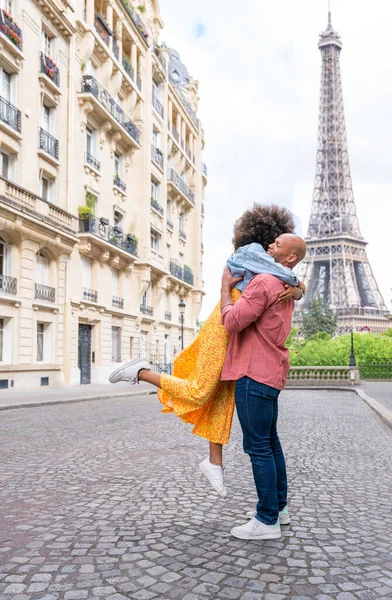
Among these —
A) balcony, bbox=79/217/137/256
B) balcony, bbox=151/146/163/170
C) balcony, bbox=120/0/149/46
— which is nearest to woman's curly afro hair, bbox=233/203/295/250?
balcony, bbox=79/217/137/256

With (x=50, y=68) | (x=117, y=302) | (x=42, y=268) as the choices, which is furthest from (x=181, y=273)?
(x=50, y=68)

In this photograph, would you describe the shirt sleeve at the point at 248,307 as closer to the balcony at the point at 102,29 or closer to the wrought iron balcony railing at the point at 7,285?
the wrought iron balcony railing at the point at 7,285

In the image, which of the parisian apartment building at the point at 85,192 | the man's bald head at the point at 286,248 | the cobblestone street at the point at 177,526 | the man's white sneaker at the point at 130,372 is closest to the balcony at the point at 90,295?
the parisian apartment building at the point at 85,192

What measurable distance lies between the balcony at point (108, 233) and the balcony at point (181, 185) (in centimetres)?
861

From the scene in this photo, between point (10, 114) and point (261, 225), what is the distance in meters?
19.5

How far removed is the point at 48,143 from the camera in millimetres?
23703

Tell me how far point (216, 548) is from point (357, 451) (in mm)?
4392

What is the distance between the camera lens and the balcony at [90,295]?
2638 cm

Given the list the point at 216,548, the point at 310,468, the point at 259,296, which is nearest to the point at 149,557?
the point at 216,548

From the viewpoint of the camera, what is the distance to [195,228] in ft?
149

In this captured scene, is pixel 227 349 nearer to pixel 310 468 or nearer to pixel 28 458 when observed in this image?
pixel 310 468

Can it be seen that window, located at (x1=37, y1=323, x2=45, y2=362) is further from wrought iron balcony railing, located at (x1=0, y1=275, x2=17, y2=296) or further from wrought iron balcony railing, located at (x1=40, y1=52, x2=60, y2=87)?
wrought iron balcony railing, located at (x1=40, y1=52, x2=60, y2=87)

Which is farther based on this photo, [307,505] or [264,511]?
[307,505]

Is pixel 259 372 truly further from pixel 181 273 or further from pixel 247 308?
pixel 181 273
